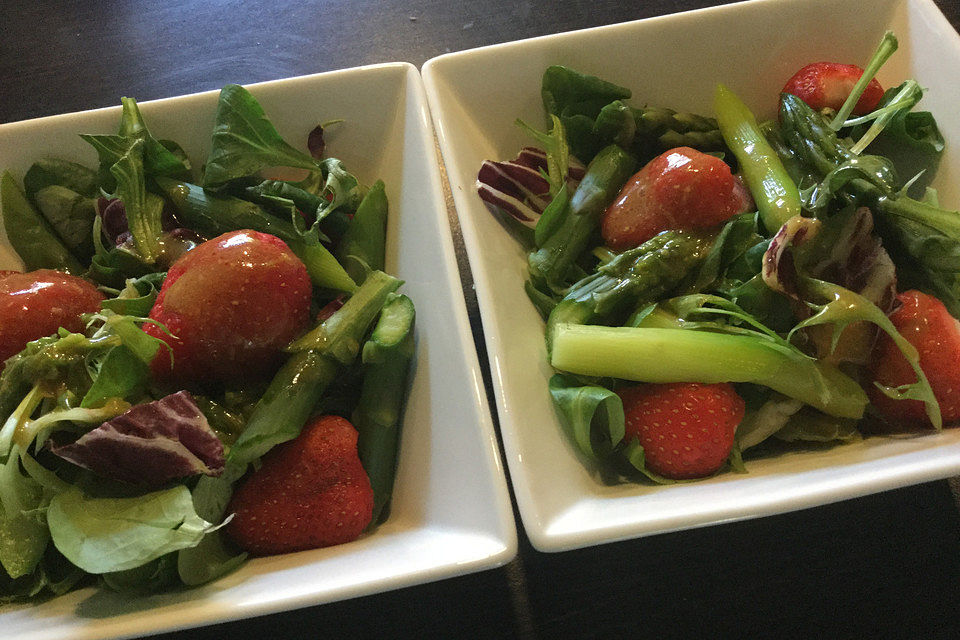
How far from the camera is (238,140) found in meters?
0.93

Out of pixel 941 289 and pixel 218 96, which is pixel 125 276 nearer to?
pixel 218 96

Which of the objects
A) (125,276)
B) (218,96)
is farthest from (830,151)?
(125,276)

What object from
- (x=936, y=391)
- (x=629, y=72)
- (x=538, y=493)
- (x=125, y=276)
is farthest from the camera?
(x=629, y=72)

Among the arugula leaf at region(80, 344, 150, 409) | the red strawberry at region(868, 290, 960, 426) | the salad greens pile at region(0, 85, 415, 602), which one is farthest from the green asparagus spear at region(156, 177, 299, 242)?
the red strawberry at region(868, 290, 960, 426)

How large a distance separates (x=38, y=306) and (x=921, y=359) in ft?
3.59

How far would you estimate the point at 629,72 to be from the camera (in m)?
1.04

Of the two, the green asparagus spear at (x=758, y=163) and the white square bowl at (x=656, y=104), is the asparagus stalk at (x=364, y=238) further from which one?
the green asparagus spear at (x=758, y=163)

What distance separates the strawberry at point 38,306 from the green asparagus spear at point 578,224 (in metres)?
0.60

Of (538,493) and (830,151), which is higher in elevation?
(830,151)

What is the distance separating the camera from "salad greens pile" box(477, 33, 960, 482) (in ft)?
2.62

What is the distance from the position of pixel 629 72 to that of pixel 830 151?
313 millimetres

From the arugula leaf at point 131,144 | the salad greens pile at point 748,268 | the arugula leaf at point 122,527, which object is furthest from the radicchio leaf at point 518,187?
the arugula leaf at point 122,527

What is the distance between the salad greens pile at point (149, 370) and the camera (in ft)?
2.29

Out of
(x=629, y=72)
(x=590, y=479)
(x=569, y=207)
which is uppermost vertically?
(x=629, y=72)
